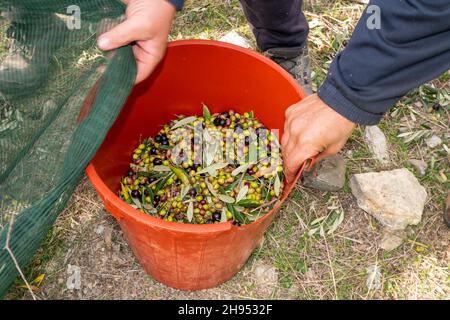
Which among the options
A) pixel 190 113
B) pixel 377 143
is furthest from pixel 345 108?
pixel 377 143

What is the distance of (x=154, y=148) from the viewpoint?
81.0 inches

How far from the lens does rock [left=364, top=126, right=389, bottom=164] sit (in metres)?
2.35

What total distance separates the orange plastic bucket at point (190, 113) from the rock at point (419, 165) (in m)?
0.81

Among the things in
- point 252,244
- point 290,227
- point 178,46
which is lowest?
point 290,227

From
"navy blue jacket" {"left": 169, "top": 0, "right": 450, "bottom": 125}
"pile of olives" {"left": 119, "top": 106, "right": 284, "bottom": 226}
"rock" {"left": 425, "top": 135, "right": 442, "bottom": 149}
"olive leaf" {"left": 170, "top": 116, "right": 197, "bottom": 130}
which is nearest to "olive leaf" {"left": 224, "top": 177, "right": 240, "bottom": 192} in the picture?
"pile of olives" {"left": 119, "top": 106, "right": 284, "bottom": 226}

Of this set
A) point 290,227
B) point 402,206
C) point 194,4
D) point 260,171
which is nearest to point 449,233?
point 402,206

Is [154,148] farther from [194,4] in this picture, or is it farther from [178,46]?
[194,4]

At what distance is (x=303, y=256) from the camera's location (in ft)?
6.89

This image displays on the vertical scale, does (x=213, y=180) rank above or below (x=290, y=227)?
above

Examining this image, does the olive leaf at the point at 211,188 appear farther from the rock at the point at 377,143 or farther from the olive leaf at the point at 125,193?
the rock at the point at 377,143

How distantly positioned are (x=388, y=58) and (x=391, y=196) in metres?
1.02

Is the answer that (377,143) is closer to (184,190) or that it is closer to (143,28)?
(184,190)

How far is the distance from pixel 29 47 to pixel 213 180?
2.75 feet

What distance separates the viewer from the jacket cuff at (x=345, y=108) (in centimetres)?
138
